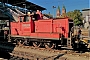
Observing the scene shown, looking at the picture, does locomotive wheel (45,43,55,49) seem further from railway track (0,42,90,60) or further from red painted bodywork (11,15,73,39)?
red painted bodywork (11,15,73,39)

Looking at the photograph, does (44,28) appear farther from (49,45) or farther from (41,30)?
(49,45)

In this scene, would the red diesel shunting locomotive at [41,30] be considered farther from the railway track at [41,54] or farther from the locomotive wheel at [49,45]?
the railway track at [41,54]

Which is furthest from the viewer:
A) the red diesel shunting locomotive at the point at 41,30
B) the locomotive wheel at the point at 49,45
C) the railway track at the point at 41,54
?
the locomotive wheel at the point at 49,45

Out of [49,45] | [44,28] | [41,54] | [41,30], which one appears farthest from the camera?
[41,30]

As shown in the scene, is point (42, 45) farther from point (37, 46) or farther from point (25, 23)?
point (25, 23)

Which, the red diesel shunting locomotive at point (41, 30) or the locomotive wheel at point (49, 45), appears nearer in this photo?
the red diesel shunting locomotive at point (41, 30)

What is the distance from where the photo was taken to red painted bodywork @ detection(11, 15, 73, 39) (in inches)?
497

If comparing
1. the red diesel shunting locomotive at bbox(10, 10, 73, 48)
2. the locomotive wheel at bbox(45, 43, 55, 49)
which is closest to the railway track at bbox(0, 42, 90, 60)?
the locomotive wheel at bbox(45, 43, 55, 49)

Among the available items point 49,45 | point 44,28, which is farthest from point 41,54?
point 44,28

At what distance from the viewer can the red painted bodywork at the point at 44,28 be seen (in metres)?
12.6

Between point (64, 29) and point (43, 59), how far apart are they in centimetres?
373

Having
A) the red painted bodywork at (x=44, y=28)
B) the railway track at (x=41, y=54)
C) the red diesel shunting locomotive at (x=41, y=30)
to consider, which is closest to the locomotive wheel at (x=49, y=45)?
the red diesel shunting locomotive at (x=41, y=30)

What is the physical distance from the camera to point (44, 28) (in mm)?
13680

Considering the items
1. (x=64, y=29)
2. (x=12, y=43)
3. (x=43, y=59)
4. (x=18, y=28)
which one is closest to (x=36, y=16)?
(x=18, y=28)
